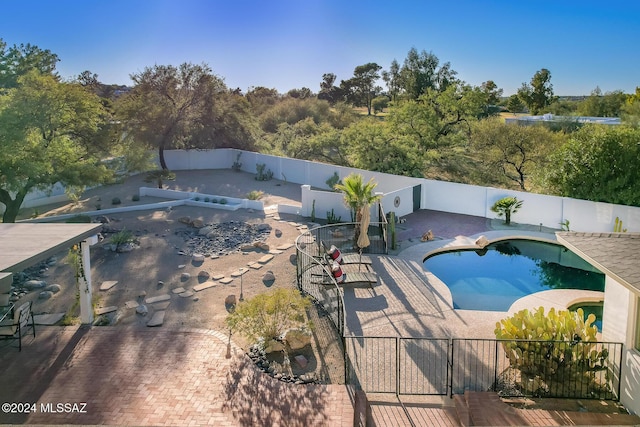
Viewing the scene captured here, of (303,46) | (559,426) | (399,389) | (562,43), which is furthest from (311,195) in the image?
(562,43)

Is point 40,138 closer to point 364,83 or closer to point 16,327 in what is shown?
point 16,327

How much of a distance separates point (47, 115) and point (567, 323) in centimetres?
1900

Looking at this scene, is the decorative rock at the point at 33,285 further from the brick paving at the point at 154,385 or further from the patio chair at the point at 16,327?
the brick paving at the point at 154,385

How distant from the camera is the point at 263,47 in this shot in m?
34.5

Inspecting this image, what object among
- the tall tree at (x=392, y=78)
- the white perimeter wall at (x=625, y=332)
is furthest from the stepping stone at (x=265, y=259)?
the tall tree at (x=392, y=78)

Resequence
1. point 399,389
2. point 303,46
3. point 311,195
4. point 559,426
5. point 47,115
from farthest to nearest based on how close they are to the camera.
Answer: point 303,46 → point 311,195 → point 47,115 → point 399,389 → point 559,426

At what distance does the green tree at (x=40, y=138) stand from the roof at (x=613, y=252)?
1605 centimetres

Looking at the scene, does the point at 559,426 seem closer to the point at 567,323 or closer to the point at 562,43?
the point at 567,323

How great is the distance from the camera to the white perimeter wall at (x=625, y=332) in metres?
7.70

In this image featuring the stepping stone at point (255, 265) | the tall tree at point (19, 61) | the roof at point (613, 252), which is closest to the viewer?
the roof at point (613, 252)

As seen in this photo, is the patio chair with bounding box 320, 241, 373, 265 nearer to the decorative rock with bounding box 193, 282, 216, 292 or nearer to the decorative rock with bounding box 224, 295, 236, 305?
the decorative rock with bounding box 224, 295, 236, 305

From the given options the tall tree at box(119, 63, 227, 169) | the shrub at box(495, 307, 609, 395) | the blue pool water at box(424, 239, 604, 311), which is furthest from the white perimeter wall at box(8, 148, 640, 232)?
the shrub at box(495, 307, 609, 395)

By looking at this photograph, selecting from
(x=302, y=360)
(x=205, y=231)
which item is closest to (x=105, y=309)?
(x=302, y=360)

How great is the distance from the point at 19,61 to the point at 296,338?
30068mm
